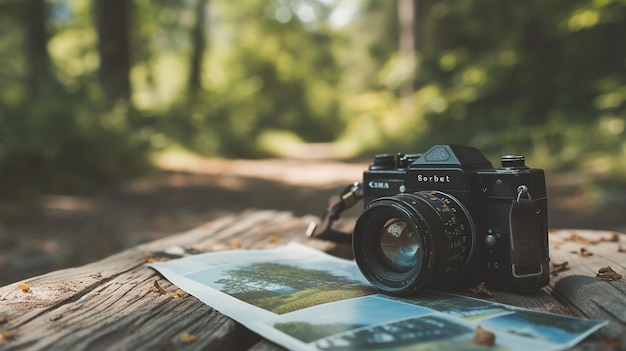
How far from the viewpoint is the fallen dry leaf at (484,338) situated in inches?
43.2

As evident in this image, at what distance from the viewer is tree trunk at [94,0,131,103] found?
8.34 metres

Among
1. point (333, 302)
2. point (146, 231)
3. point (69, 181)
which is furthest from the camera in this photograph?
point (69, 181)

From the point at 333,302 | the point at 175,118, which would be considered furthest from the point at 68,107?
the point at 333,302

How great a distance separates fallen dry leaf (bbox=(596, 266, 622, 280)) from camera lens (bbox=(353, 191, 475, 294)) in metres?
0.40

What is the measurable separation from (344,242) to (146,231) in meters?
2.77

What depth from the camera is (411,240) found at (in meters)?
1.55

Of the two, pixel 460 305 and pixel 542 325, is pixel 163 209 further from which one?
pixel 542 325

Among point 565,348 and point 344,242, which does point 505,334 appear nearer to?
point 565,348

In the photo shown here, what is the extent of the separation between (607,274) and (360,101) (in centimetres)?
1346

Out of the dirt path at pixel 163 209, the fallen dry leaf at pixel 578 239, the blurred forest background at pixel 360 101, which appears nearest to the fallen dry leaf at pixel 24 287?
the dirt path at pixel 163 209

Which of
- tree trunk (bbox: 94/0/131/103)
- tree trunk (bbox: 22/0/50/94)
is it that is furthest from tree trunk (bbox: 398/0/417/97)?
tree trunk (bbox: 22/0/50/94)

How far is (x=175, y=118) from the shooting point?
412 inches

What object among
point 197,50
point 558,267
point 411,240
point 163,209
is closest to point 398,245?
point 411,240

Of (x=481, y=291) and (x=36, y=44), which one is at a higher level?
(x=36, y=44)
